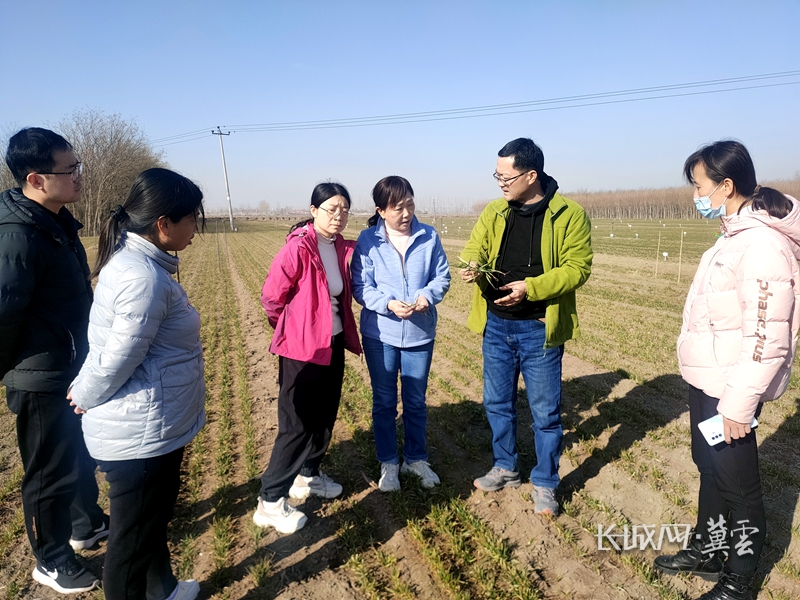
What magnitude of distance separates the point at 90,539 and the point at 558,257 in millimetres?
3594

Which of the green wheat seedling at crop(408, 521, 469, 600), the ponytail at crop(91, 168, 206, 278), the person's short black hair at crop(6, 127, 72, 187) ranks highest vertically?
the person's short black hair at crop(6, 127, 72, 187)

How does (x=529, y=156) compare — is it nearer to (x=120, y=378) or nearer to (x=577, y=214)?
(x=577, y=214)

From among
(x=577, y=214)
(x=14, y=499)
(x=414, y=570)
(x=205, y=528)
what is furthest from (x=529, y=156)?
(x=14, y=499)

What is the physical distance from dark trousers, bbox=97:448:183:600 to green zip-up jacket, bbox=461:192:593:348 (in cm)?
233

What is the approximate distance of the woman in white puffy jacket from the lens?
6.38 ft

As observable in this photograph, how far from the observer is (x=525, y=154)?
10.2ft

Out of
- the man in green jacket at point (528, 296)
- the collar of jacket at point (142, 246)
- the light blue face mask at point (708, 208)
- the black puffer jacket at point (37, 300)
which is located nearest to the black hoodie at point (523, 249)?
the man in green jacket at point (528, 296)

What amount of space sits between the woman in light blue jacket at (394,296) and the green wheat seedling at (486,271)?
0.81 feet

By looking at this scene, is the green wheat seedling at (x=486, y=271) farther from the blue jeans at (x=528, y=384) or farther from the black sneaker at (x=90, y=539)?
the black sneaker at (x=90, y=539)

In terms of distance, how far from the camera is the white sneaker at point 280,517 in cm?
323

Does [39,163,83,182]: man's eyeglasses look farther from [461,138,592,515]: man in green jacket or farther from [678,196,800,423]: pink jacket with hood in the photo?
[678,196,800,423]: pink jacket with hood

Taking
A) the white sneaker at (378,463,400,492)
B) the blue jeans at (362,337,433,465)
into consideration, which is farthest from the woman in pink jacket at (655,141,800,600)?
the white sneaker at (378,463,400,492)

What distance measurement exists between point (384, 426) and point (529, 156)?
2.22 metres

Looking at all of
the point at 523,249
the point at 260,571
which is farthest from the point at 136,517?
the point at 523,249
